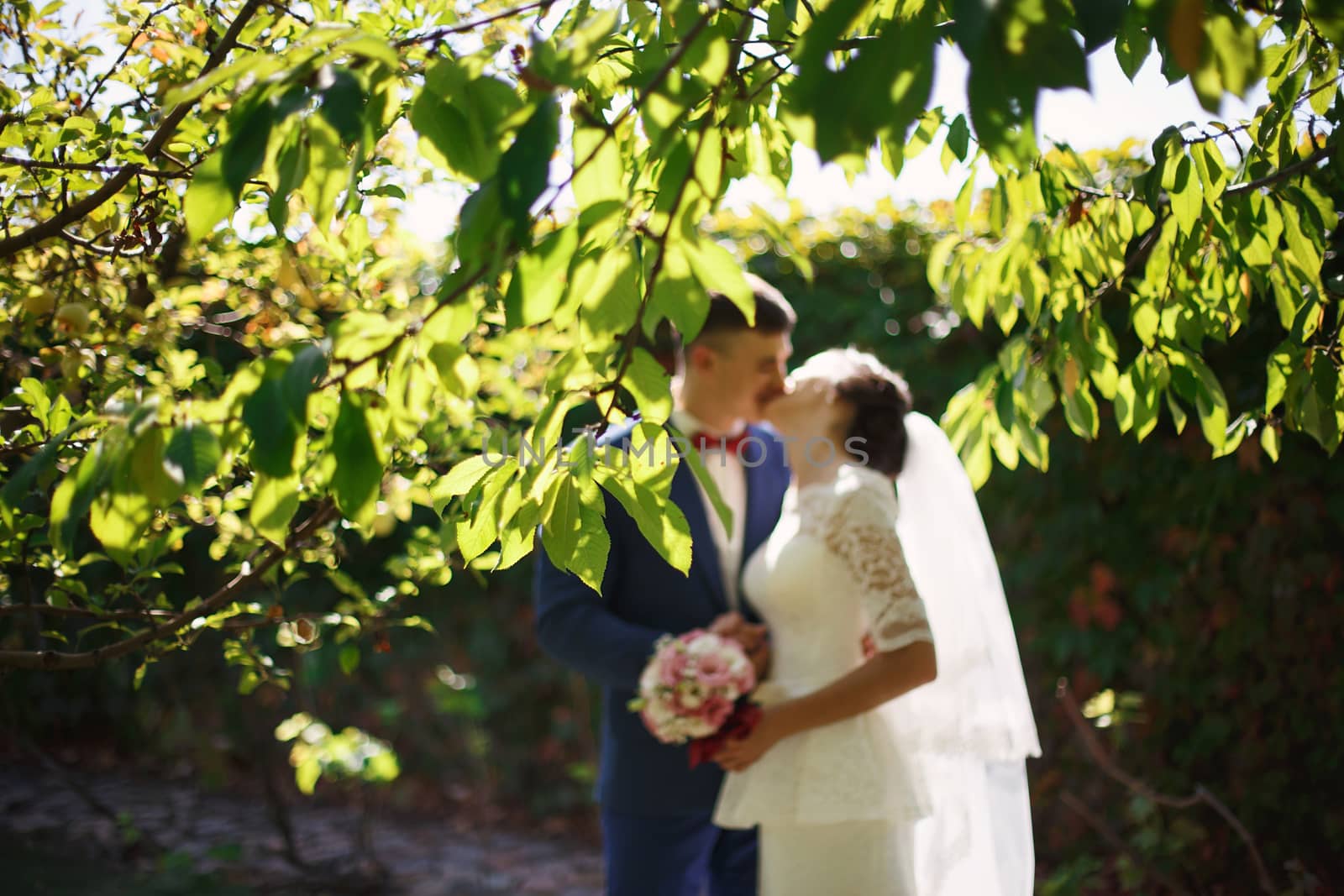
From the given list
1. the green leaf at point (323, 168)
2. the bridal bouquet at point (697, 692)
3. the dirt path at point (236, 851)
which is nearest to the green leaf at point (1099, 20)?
the green leaf at point (323, 168)

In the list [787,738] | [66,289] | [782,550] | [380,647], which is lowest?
[787,738]

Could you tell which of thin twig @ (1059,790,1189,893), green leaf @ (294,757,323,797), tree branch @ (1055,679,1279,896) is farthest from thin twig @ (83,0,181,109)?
thin twig @ (1059,790,1189,893)

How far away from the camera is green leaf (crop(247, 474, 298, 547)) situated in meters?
0.92

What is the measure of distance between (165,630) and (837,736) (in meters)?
1.51

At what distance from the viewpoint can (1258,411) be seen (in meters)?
1.94

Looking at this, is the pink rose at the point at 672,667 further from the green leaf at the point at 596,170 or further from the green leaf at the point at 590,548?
the green leaf at the point at 596,170

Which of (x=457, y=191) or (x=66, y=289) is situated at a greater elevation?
(x=457, y=191)

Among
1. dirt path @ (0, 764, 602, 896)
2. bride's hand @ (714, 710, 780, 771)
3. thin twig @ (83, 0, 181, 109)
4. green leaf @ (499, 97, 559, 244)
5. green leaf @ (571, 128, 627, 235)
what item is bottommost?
dirt path @ (0, 764, 602, 896)

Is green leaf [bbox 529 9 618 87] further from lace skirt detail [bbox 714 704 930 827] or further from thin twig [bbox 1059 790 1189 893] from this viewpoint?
thin twig [bbox 1059 790 1189 893]

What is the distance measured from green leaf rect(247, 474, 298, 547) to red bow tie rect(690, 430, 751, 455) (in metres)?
1.94

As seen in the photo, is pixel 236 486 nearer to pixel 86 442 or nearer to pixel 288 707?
pixel 86 442

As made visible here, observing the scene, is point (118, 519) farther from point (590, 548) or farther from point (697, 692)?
point (697, 692)

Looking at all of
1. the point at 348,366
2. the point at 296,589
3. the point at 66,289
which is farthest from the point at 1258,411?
the point at 296,589

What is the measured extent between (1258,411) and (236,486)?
199 cm
